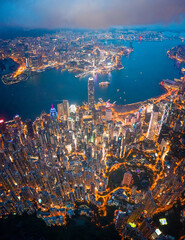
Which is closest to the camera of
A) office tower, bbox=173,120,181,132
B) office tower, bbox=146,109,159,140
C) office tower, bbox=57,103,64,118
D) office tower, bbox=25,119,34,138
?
office tower, bbox=146,109,159,140

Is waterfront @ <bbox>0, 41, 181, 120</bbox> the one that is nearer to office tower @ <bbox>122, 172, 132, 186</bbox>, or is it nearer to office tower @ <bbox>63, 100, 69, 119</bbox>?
office tower @ <bbox>63, 100, 69, 119</bbox>

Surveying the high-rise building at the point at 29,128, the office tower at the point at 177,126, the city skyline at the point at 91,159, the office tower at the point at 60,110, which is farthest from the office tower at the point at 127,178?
the office tower at the point at 60,110

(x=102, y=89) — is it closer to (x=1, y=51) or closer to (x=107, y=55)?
(x=107, y=55)

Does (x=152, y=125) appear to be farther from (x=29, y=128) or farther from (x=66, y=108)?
(x=29, y=128)

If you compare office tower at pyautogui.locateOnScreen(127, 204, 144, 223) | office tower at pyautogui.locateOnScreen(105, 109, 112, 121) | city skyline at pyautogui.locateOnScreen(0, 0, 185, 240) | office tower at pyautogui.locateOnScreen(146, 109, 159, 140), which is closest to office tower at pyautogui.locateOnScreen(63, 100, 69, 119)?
city skyline at pyautogui.locateOnScreen(0, 0, 185, 240)

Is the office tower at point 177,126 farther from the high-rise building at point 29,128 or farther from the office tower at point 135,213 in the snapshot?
the high-rise building at point 29,128

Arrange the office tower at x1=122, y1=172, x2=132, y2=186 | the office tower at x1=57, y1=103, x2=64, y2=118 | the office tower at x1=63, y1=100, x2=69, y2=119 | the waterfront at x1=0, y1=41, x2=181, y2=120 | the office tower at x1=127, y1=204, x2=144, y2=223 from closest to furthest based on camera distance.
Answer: the office tower at x1=127, y1=204, x2=144, y2=223
the office tower at x1=122, y1=172, x2=132, y2=186
the office tower at x1=57, y1=103, x2=64, y2=118
the office tower at x1=63, y1=100, x2=69, y2=119
the waterfront at x1=0, y1=41, x2=181, y2=120
